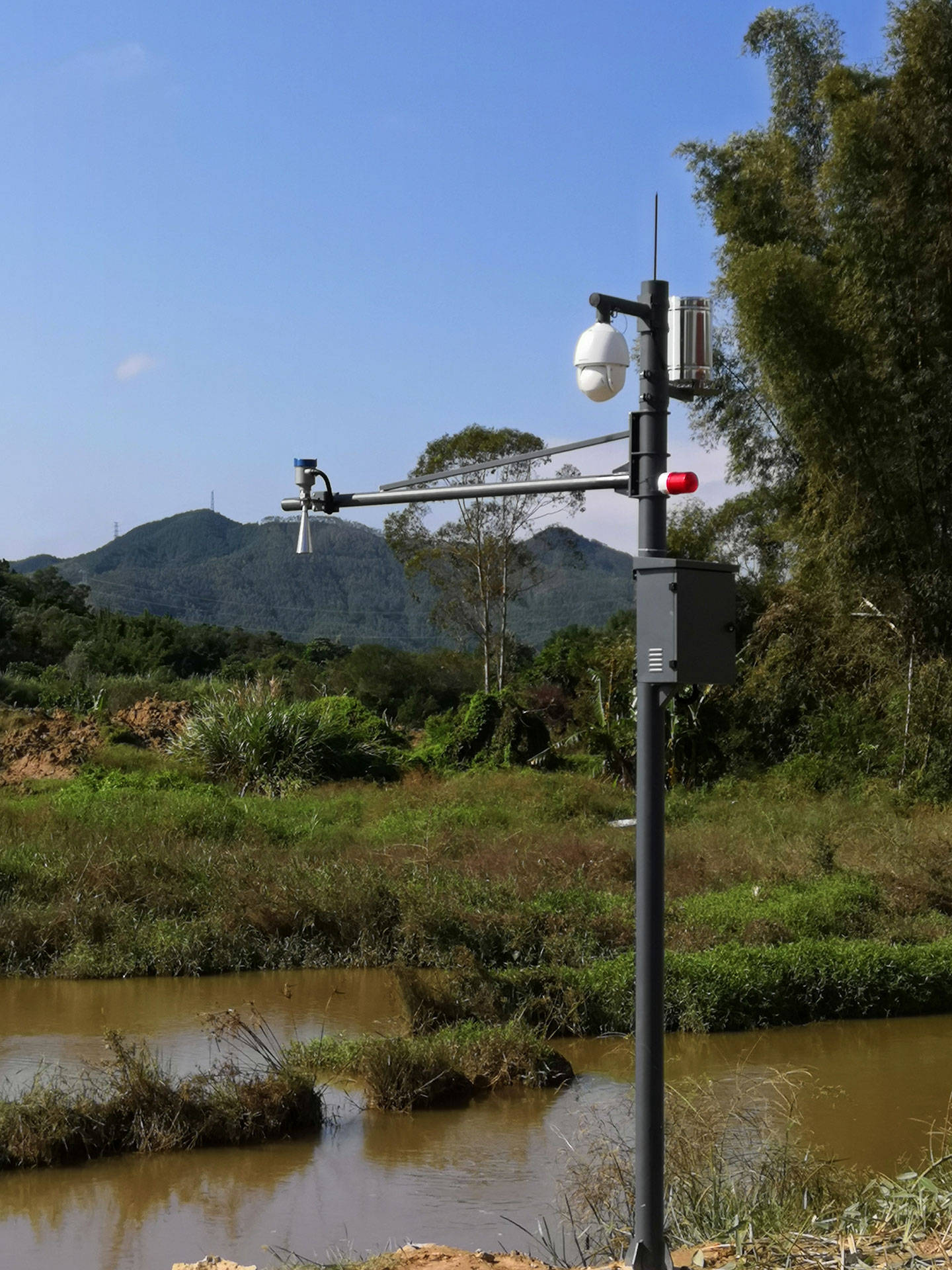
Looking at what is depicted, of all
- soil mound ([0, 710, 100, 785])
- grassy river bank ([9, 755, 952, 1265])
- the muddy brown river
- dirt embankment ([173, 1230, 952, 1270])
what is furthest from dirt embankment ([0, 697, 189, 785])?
dirt embankment ([173, 1230, 952, 1270])

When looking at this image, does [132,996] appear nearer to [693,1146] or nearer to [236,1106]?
[236,1106]

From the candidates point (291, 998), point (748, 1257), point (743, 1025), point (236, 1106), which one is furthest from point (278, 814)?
point (748, 1257)

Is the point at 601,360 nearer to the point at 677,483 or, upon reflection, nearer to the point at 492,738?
the point at 677,483

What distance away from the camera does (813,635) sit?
20703 millimetres

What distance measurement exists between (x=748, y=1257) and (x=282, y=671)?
3081 centimetres

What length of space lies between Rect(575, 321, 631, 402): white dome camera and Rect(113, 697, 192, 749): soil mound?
18.1m

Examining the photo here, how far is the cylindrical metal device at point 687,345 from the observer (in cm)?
514

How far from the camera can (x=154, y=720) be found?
23.1 m

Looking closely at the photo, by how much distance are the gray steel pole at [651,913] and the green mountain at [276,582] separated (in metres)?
57.6

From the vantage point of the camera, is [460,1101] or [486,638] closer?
[460,1101]

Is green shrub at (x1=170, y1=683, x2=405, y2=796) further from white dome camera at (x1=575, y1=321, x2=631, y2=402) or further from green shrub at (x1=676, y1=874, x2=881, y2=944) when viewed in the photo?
white dome camera at (x1=575, y1=321, x2=631, y2=402)

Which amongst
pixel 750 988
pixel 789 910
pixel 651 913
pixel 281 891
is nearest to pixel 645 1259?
pixel 651 913

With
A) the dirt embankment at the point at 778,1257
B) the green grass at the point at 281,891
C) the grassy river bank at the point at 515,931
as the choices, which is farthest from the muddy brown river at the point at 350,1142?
the dirt embankment at the point at 778,1257

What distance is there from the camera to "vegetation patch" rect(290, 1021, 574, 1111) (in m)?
8.42
